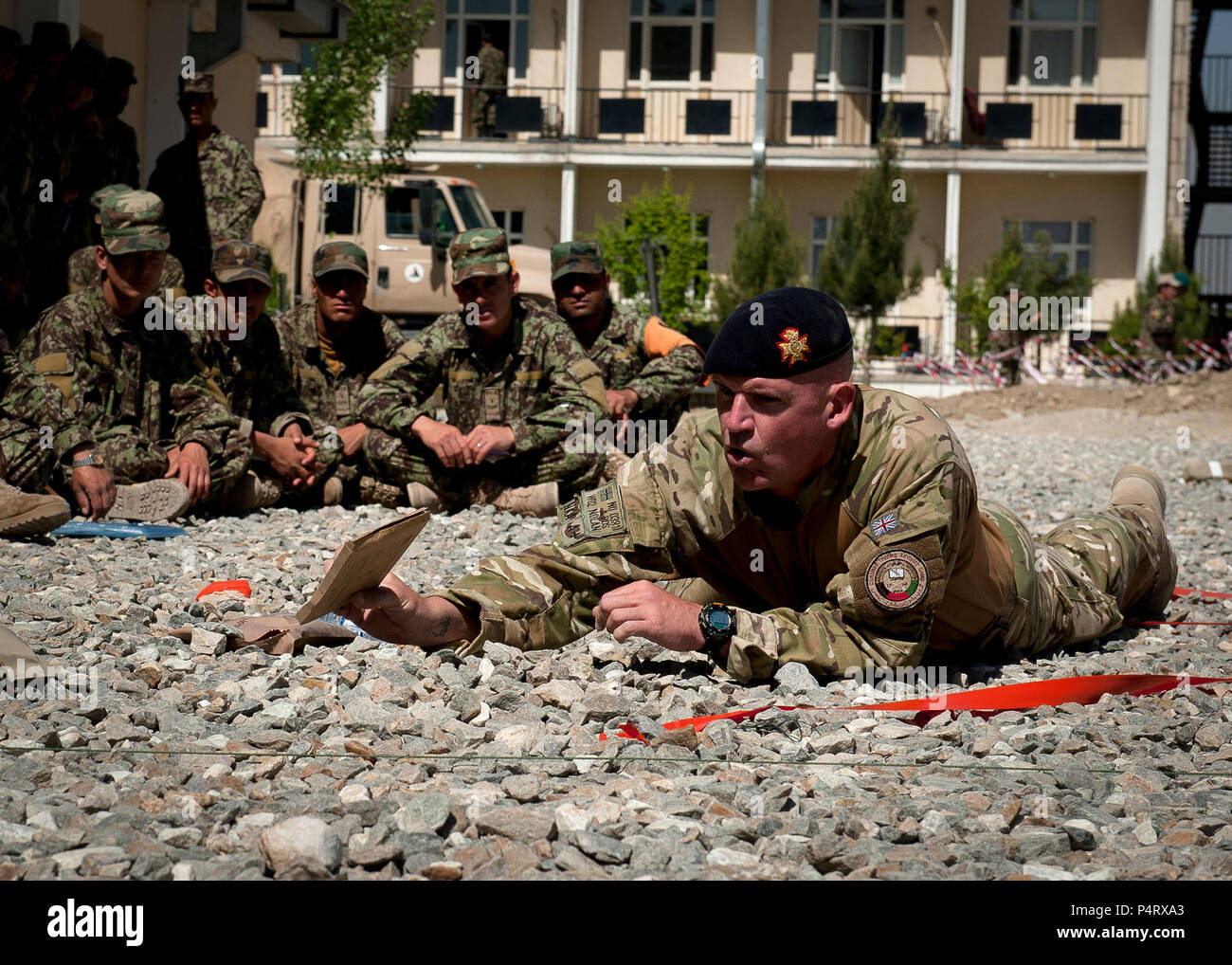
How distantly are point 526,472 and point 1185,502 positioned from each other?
14.3ft

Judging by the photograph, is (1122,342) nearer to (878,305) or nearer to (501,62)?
(878,305)

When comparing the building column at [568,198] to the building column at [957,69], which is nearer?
the building column at [957,69]

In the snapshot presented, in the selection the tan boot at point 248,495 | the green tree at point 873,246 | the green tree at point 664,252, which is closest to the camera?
the tan boot at point 248,495

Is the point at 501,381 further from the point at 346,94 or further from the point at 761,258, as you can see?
the point at 761,258

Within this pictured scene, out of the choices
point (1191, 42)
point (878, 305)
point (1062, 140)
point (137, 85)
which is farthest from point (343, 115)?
point (1191, 42)

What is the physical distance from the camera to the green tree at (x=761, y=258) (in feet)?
65.4

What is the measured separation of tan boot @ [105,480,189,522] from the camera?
6.25 m

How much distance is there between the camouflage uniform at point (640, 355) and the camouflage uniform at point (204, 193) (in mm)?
2371

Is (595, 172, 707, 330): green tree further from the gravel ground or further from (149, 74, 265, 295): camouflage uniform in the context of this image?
the gravel ground

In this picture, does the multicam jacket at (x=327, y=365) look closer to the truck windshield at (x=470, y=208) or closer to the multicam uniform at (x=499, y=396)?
the multicam uniform at (x=499, y=396)

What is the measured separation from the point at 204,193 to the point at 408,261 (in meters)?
6.78

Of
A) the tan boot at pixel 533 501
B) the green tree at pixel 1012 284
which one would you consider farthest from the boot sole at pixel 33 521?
the green tree at pixel 1012 284

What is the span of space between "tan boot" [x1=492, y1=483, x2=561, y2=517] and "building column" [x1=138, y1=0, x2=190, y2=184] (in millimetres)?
6046

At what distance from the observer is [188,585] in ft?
15.6
